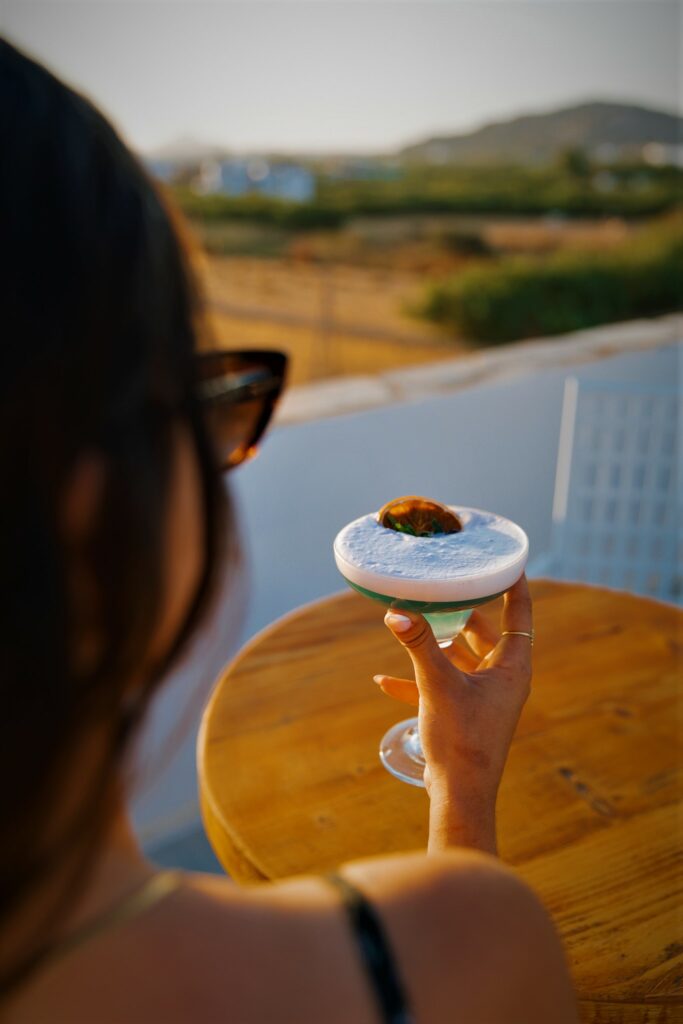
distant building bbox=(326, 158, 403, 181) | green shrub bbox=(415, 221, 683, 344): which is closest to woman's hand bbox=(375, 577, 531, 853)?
green shrub bbox=(415, 221, 683, 344)

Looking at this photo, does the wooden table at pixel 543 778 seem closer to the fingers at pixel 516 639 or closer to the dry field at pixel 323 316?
the fingers at pixel 516 639

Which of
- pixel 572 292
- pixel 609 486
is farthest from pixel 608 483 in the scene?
pixel 572 292

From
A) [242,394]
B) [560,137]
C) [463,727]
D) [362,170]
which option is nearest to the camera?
[242,394]

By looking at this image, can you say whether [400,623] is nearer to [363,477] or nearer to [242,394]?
[242,394]

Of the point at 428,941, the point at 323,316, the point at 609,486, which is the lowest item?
the point at 323,316

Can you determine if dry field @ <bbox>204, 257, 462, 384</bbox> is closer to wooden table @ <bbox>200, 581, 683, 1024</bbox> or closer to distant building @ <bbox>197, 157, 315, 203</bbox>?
distant building @ <bbox>197, 157, 315, 203</bbox>

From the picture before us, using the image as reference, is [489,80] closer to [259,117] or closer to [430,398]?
[259,117]

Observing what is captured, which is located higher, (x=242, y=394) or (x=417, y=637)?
(x=242, y=394)
